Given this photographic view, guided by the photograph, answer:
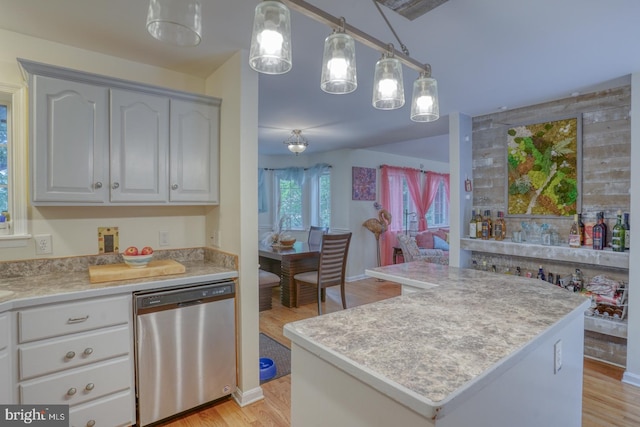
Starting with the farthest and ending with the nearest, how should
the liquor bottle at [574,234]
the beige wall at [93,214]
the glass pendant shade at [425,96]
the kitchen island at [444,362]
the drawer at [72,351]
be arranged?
1. the liquor bottle at [574,234]
2. the beige wall at [93,214]
3. the drawer at [72,351]
4. the glass pendant shade at [425,96]
5. the kitchen island at [444,362]

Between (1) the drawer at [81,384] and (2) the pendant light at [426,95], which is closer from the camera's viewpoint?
(2) the pendant light at [426,95]

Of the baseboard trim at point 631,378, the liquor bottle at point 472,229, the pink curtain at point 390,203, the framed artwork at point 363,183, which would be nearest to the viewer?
the baseboard trim at point 631,378

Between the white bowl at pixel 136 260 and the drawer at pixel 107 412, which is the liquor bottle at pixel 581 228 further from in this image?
the drawer at pixel 107 412

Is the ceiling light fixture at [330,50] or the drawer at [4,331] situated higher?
the ceiling light fixture at [330,50]

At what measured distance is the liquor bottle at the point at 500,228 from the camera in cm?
338

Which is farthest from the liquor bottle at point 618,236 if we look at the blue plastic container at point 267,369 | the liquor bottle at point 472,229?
the blue plastic container at point 267,369

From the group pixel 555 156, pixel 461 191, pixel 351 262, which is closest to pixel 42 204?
pixel 461 191

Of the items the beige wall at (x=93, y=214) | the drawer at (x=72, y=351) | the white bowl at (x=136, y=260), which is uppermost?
the beige wall at (x=93, y=214)

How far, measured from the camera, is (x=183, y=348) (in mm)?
2014

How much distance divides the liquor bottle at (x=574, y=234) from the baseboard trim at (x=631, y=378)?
39.2 inches

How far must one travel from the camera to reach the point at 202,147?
2.41 m

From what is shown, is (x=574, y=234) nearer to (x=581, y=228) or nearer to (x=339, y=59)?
(x=581, y=228)

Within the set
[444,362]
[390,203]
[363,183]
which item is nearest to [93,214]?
[444,362]

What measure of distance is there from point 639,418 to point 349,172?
4.50m
